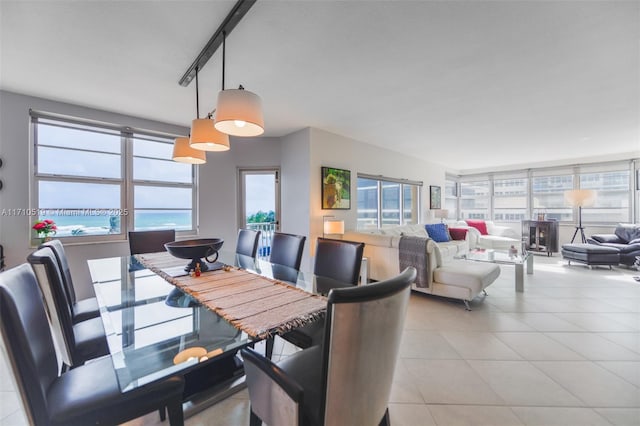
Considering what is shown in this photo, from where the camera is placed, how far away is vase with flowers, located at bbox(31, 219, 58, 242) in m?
2.73

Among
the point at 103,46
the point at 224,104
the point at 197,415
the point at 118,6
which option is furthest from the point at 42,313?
the point at 103,46

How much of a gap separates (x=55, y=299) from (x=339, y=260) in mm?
1644

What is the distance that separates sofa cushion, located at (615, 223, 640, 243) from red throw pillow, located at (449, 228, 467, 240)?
2.93 m

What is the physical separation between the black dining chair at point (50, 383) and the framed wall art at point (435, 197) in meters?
6.84

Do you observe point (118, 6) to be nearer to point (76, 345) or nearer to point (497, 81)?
point (76, 345)

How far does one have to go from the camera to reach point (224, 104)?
1474mm

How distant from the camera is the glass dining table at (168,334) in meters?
0.92

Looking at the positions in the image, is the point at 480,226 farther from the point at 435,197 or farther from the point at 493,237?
the point at 435,197

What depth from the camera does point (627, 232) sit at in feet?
16.5

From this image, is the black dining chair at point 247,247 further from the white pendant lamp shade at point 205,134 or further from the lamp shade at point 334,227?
the lamp shade at point 334,227

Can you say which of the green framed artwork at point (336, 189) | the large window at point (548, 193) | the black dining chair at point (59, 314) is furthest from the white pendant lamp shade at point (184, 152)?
the large window at point (548, 193)

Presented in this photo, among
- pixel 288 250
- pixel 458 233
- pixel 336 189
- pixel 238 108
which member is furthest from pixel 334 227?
pixel 458 233

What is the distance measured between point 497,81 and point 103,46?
11.9 feet

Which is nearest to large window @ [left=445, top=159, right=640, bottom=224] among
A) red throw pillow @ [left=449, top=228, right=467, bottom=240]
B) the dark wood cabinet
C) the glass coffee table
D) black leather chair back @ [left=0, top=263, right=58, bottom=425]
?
the dark wood cabinet
